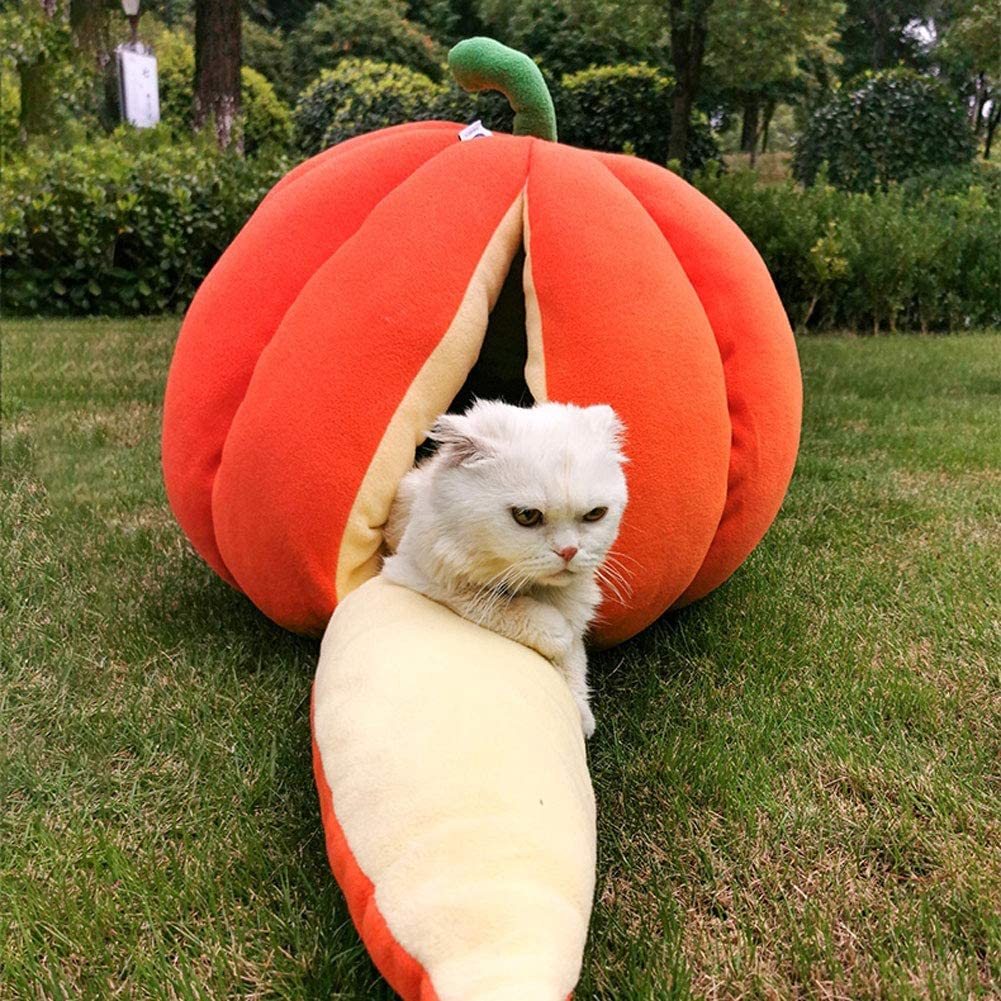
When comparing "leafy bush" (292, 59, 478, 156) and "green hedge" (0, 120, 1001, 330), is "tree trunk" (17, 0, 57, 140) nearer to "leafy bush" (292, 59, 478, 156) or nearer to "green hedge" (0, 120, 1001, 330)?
"green hedge" (0, 120, 1001, 330)

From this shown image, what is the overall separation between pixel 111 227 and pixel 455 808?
21.6ft

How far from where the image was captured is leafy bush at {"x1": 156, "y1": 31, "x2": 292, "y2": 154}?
45.2 ft

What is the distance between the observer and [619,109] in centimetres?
1084

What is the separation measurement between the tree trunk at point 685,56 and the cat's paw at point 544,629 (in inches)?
337

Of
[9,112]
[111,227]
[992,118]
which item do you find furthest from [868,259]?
[992,118]

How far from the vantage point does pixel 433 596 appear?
162 centimetres

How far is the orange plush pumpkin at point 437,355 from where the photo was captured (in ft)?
5.90

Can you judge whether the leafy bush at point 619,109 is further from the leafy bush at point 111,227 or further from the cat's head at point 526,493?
the cat's head at point 526,493

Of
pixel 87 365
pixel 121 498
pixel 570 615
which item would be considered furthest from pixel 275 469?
pixel 87 365

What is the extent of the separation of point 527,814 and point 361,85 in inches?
472

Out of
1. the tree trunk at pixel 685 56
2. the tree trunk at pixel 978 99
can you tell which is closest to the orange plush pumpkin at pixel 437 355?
the tree trunk at pixel 685 56

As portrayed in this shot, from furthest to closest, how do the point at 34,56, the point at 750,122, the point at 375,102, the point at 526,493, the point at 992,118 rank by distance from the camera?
the point at 750,122 < the point at 992,118 < the point at 375,102 < the point at 34,56 < the point at 526,493

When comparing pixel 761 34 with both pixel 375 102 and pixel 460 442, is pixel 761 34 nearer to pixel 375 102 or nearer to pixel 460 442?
pixel 375 102

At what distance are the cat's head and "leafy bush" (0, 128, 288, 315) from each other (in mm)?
6057
